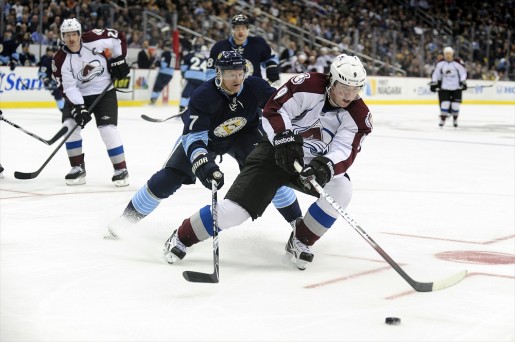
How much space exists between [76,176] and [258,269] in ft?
9.27

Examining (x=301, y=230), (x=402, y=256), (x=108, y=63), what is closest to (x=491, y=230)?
(x=402, y=256)

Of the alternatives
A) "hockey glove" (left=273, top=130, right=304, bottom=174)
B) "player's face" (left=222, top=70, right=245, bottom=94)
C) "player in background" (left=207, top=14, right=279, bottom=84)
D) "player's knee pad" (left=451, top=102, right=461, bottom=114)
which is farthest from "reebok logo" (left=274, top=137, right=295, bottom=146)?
"player's knee pad" (left=451, top=102, right=461, bottom=114)

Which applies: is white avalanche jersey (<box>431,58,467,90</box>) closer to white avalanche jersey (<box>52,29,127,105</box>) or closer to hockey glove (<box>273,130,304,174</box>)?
white avalanche jersey (<box>52,29,127,105</box>)

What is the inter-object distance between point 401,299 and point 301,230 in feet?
2.37

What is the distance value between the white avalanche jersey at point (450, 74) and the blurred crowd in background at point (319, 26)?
392cm

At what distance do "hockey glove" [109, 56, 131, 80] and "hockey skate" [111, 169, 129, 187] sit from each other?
698mm

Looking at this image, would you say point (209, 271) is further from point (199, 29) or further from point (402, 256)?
point (199, 29)

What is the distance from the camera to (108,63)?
630cm

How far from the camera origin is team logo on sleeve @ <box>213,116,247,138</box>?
3949 millimetres

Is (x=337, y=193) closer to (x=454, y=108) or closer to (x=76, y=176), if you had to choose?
(x=76, y=176)

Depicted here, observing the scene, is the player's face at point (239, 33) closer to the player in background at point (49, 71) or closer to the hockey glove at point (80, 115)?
the hockey glove at point (80, 115)

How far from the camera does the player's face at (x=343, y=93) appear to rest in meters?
3.47

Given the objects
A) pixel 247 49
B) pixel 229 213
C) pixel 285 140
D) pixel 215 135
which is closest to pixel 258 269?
pixel 229 213

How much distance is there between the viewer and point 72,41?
6.06 meters
